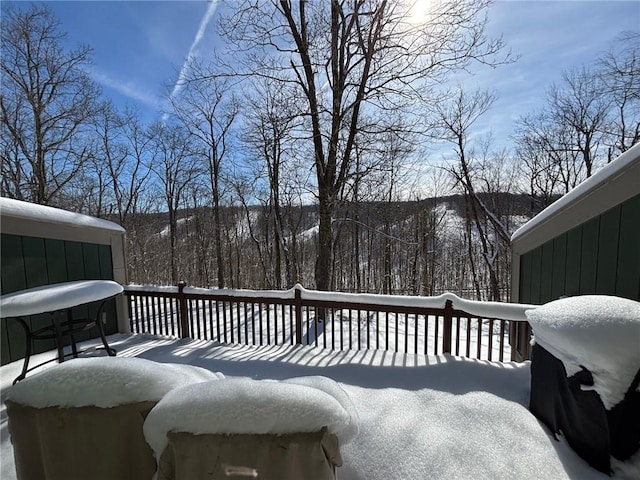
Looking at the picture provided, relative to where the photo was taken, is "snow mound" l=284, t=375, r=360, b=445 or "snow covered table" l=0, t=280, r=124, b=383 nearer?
"snow mound" l=284, t=375, r=360, b=445

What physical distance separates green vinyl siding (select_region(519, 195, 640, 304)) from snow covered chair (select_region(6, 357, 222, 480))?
12.1ft

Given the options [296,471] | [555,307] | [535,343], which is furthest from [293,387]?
[535,343]

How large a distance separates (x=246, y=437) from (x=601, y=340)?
6.37 feet

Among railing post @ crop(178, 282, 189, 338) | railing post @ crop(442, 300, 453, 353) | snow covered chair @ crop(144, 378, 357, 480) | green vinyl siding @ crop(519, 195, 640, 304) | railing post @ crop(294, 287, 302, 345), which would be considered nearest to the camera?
snow covered chair @ crop(144, 378, 357, 480)

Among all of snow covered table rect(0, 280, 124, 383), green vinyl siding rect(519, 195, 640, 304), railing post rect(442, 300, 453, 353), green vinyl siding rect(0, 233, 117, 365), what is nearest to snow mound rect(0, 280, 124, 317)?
snow covered table rect(0, 280, 124, 383)

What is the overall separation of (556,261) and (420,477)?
3.14m

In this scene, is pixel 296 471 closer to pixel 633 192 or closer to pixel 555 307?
pixel 555 307

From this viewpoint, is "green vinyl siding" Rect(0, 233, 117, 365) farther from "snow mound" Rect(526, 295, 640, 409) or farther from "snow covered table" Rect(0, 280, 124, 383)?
"snow mound" Rect(526, 295, 640, 409)

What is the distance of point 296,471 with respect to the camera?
1096 mm

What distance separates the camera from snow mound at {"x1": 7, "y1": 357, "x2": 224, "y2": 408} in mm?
1323

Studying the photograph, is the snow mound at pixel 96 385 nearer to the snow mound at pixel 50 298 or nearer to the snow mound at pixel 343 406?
the snow mound at pixel 343 406

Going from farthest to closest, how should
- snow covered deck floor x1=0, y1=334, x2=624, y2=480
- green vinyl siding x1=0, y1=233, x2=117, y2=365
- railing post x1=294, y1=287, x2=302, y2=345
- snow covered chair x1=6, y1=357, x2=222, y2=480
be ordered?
railing post x1=294, y1=287, x2=302, y2=345 → green vinyl siding x1=0, y1=233, x2=117, y2=365 → snow covered deck floor x1=0, y1=334, x2=624, y2=480 → snow covered chair x1=6, y1=357, x2=222, y2=480

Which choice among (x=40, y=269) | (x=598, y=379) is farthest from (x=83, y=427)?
(x=40, y=269)

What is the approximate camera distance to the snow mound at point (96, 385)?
1.32 meters
